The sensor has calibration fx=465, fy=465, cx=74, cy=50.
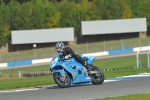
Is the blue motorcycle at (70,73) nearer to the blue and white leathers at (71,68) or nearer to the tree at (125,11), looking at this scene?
the blue and white leathers at (71,68)

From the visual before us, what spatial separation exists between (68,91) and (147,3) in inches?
2766

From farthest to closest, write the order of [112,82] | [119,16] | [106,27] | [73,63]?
1. [119,16]
2. [106,27]
3. [112,82]
4. [73,63]

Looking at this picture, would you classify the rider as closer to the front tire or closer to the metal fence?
the front tire

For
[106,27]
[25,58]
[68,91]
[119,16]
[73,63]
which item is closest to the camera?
[68,91]

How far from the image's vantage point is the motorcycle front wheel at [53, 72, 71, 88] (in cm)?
1442

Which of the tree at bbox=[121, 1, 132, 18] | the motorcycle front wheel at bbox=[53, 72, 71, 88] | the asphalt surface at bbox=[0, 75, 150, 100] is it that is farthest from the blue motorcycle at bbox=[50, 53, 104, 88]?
the tree at bbox=[121, 1, 132, 18]

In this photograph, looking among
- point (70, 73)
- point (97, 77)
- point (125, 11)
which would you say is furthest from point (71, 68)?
point (125, 11)

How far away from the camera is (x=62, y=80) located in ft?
47.6

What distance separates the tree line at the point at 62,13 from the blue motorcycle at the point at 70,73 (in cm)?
5945

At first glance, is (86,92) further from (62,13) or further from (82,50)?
(62,13)

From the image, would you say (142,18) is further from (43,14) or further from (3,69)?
(3,69)

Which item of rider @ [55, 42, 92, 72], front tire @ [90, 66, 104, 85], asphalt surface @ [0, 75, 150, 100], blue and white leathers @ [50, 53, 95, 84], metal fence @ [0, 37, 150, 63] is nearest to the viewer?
asphalt surface @ [0, 75, 150, 100]

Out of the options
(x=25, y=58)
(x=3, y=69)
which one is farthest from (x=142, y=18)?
(x=3, y=69)

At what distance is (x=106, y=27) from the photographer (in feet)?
246
